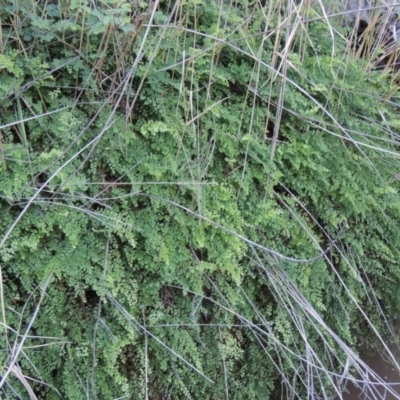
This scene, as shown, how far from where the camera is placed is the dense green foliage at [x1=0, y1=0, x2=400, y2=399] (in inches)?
53.9

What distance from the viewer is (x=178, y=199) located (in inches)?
59.3

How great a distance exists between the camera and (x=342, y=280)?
175 cm

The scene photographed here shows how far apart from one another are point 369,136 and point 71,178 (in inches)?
40.8

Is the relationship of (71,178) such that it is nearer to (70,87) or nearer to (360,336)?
(70,87)

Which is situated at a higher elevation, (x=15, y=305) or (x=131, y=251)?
(x=131, y=251)

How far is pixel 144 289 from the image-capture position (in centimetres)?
146

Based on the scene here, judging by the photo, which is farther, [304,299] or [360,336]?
[360,336]

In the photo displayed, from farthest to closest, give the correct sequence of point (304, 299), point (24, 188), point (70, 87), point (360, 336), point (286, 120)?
point (360, 336), point (286, 120), point (304, 299), point (70, 87), point (24, 188)

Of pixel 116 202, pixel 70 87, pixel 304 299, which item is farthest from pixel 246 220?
pixel 70 87

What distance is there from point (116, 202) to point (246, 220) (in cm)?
42

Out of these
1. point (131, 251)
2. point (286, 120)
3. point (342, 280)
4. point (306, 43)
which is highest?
point (306, 43)

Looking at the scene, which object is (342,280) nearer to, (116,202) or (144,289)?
(144,289)

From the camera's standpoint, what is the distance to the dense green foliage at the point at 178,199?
137cm

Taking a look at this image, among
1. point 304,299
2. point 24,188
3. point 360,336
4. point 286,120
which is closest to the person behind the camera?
point 24,188
